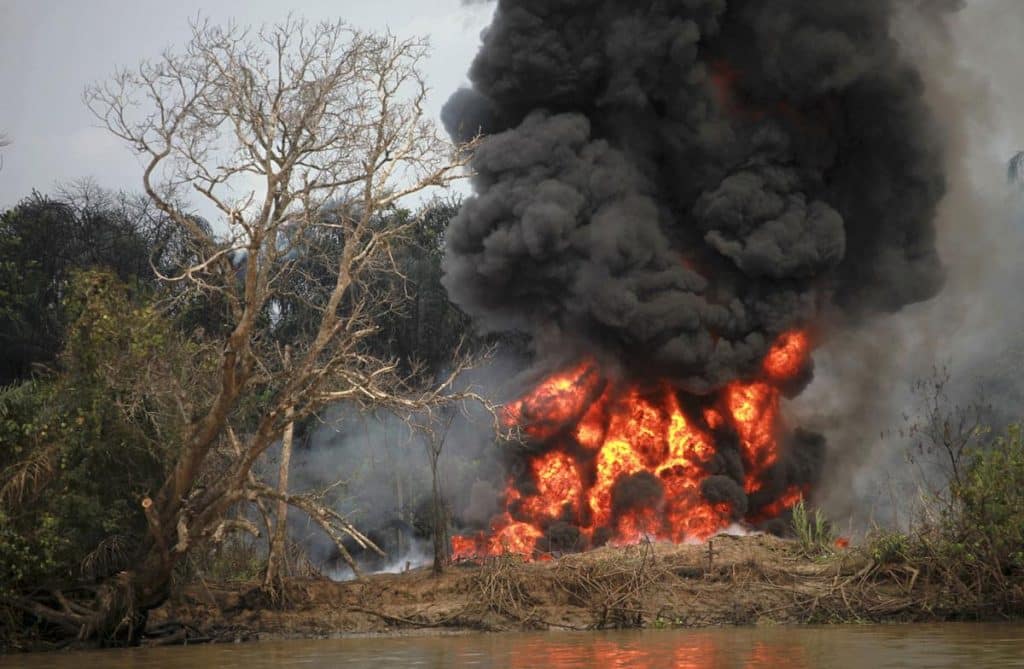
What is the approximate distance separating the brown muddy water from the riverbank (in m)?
1.06

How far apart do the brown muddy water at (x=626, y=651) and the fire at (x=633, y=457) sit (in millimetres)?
9815

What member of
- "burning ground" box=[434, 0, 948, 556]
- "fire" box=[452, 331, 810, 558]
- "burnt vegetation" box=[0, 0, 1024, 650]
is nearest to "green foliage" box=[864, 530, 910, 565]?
"burnt vegetation" box=[0, 0, 1024, 650]

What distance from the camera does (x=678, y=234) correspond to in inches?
1339

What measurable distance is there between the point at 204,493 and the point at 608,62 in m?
19.0

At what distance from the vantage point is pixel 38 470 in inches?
785

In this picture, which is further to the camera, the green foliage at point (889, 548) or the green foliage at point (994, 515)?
the green foliage at point (889, 548)

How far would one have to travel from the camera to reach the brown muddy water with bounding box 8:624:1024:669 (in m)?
13.5

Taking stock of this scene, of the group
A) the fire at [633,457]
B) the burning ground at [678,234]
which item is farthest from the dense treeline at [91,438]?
the burning ground at [678,234]

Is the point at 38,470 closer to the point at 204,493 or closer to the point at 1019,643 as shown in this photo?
the point at 204,493

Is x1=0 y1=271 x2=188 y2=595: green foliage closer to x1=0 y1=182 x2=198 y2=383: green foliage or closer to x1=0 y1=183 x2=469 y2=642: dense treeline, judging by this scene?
x1=0 y1=183 x2=469 y2=642: dense treeline

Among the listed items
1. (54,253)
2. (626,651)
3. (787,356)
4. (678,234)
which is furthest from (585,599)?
(54,253)

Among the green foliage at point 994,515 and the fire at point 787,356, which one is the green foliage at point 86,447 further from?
the fire at point 787,356

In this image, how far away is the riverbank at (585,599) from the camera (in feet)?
68.2

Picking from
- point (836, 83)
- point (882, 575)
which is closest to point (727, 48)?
point (836, 83)
